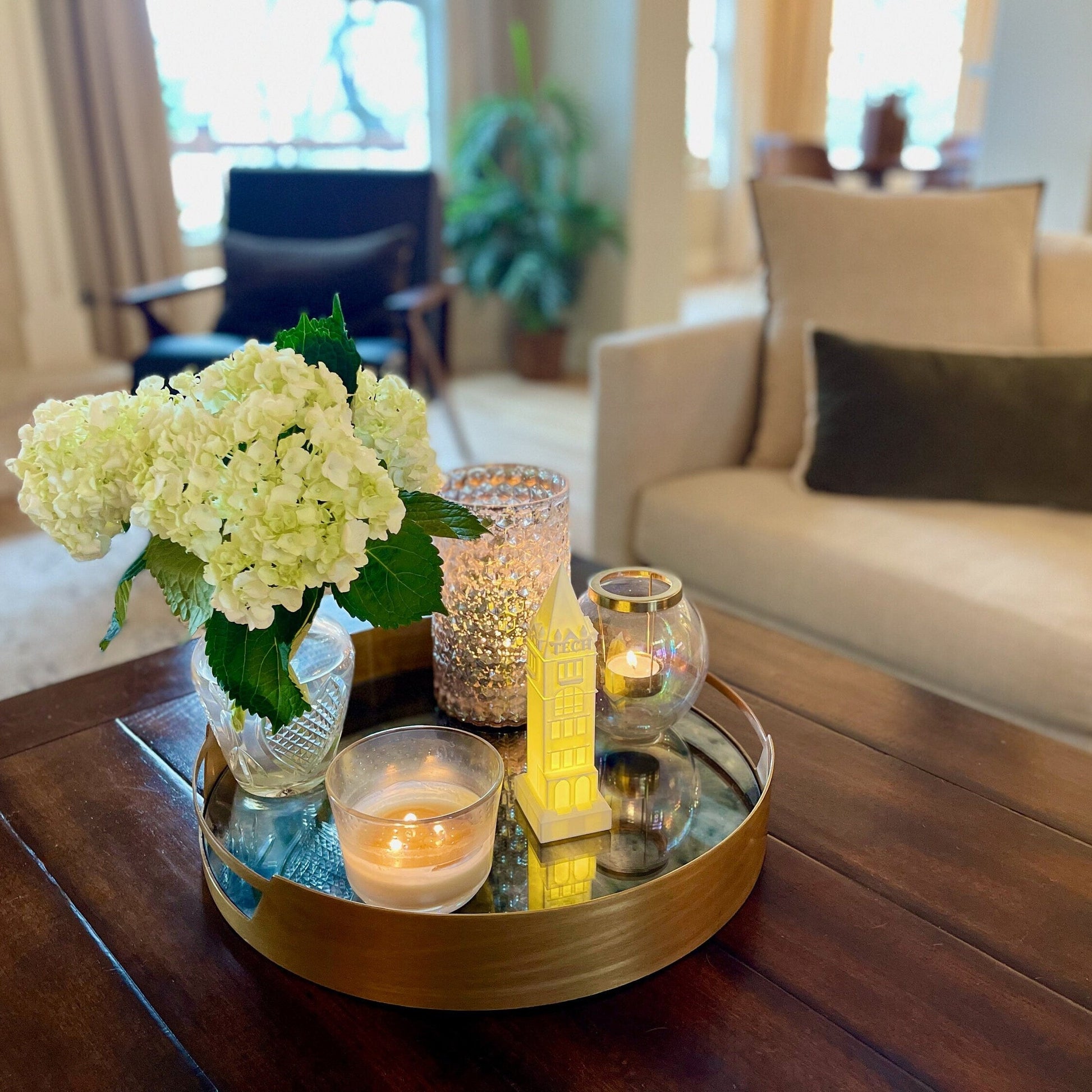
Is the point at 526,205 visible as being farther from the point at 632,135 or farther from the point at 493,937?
the point at 493,937

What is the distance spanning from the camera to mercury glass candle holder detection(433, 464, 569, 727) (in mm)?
954

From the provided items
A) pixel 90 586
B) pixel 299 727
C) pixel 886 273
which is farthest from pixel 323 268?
pixel 299 727

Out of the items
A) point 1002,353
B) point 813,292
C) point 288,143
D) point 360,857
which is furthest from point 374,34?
point 360,857

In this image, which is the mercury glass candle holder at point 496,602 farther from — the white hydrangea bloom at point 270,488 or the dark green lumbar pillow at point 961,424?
the dark green lumbar pillow at point 961,424

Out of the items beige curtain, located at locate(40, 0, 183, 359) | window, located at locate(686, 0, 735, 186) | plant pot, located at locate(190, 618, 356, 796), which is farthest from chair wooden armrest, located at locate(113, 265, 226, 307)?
window, located at locate(686, 0, 735, 186)

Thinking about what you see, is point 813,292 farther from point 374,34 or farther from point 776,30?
point 776,30

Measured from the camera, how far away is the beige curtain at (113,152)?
3873 millimetres

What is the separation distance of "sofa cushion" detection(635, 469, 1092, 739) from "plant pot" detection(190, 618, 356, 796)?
0.93 meters

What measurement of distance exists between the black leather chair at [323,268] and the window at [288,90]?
49.8 inches

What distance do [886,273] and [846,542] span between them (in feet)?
1.99

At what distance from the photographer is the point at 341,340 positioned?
2.54 feet

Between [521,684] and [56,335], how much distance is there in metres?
3.89

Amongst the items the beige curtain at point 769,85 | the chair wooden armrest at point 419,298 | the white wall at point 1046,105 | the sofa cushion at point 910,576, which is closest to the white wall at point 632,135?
the white wall at point 1046,105

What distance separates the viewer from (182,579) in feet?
2.37
